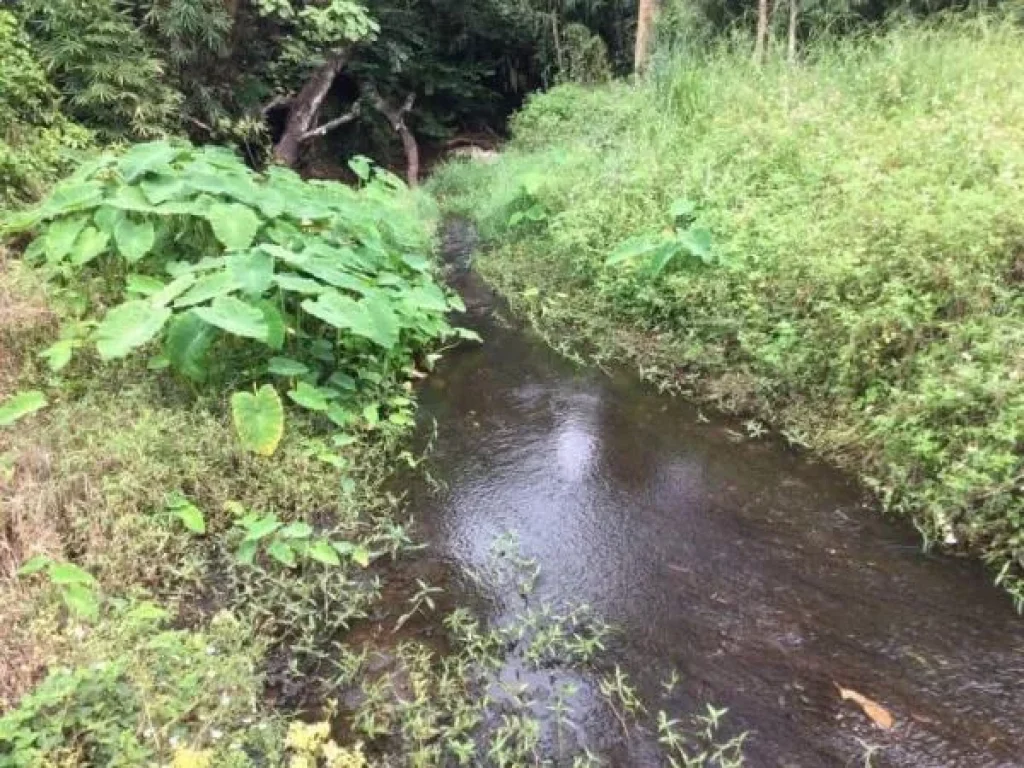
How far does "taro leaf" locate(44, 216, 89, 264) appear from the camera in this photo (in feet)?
13.3

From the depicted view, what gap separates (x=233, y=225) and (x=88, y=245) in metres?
0.80

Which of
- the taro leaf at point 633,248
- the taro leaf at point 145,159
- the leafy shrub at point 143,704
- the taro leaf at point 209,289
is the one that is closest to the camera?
the leafy shrub at point 143,704

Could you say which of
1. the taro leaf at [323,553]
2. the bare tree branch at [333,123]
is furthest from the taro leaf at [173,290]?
the bare tree branch at [333,123]

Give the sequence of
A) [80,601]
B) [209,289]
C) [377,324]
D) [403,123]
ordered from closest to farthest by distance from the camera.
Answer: [80,601] → [209,289] → [377,324] → [403,123]

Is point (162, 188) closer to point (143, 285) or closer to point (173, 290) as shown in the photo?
point (143, 285)

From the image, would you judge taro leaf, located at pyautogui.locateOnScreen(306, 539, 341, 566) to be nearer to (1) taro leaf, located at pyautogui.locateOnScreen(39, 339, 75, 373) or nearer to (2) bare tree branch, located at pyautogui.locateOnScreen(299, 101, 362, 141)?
(1) taro leaf, located at pyautogui.locateOnScreen(39, 339, 75, 373)

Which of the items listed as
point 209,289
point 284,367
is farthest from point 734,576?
point 209,289

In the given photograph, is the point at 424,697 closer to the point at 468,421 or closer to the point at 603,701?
the point at 603,701

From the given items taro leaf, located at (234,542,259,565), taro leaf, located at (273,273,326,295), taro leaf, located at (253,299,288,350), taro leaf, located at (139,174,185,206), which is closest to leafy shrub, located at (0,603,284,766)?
taro leaf, located at (234,542,259,565)

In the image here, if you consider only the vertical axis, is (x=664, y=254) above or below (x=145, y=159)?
below

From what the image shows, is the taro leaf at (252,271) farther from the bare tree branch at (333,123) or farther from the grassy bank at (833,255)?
the bare tree branch at (333,123)

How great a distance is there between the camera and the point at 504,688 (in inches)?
99.4

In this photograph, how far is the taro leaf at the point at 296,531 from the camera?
302 centimetres

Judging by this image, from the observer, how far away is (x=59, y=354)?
3.61 metres
